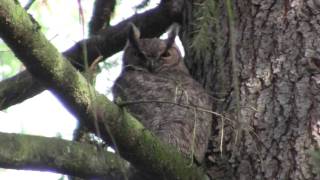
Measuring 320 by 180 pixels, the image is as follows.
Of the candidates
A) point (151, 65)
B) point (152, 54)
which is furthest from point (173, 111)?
point (152, 54)

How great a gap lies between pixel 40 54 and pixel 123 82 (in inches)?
67.3

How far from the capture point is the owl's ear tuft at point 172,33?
343 centimetres

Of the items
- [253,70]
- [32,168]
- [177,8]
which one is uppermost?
[177,8]

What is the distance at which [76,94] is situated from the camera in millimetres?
1785

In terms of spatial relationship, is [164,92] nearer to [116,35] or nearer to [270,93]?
[116,35]

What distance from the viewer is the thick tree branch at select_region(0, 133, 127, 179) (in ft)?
7.18

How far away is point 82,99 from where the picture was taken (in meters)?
1.79

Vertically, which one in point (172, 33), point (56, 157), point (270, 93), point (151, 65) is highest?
point (172, 33)

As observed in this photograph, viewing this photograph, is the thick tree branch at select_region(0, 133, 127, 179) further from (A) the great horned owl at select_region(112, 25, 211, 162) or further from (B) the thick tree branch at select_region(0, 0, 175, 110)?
(B) the thick tree branch at select_region(0, 0, 175, 110)

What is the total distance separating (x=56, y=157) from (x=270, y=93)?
0.96 meters

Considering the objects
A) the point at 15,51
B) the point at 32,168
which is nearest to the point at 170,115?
the point at 32,168

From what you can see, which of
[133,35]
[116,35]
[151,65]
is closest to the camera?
[116,35]

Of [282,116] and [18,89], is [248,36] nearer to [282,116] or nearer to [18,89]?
[282,116]

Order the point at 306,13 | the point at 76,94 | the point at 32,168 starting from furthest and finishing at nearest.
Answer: the point at 306,13, the point at 32,168, the point at 76,94
